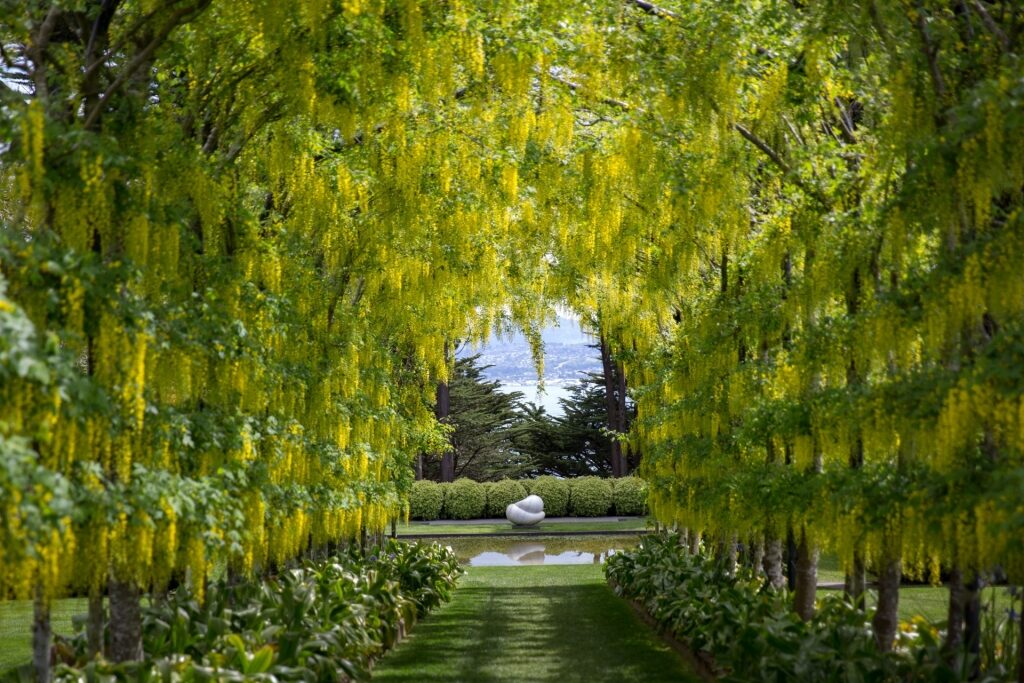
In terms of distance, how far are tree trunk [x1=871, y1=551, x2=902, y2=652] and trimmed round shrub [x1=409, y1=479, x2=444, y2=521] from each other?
23859mm

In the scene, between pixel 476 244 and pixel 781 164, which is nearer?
pixel 781 164

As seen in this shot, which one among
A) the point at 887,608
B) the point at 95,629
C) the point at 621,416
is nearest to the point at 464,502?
the point at 621,416

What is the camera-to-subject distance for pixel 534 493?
31203 mm

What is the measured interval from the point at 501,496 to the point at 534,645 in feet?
63.5

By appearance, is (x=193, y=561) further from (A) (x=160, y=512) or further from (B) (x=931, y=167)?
(B) (x=931, y=167)

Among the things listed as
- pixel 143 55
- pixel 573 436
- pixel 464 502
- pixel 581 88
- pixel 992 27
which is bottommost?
pixel 464 502

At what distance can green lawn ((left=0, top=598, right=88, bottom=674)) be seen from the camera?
11.3 metres

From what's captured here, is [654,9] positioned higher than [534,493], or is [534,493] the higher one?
[654,9]

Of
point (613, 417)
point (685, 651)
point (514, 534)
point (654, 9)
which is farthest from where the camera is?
point (613, 417)

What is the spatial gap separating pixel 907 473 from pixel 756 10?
3.58 metres

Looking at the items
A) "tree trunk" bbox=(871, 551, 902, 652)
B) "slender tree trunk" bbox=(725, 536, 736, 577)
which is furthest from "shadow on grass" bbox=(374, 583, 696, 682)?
"tree trunk" bbox=(871, 551, 902, 652)

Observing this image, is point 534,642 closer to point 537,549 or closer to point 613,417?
point 537,549

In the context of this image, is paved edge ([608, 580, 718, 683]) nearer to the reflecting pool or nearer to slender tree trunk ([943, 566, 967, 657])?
slender tree trunk ([943, 566, 967, 657])

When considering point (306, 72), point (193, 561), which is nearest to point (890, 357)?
point (306, 72)
